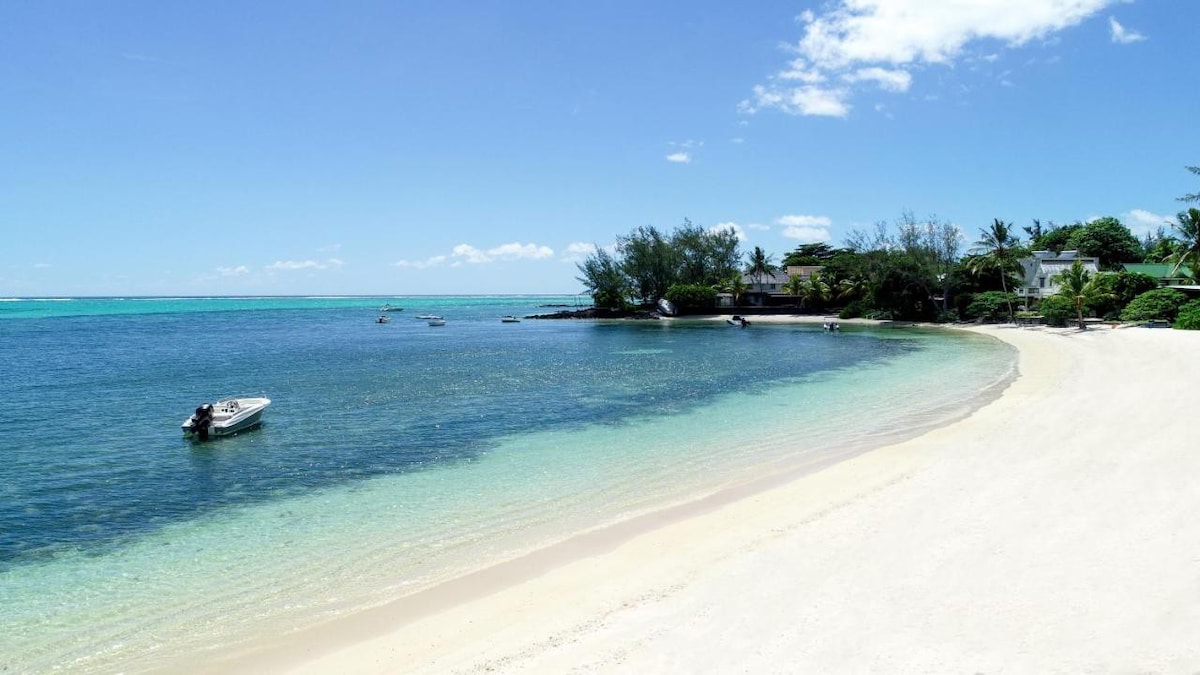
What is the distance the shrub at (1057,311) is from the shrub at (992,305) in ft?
29.9

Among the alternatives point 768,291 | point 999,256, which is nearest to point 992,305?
point 999,256

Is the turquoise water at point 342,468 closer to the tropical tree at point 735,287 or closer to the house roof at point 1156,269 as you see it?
the house roof at point 1156,269

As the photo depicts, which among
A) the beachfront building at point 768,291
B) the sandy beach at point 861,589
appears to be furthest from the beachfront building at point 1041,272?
the sandy beach at point 861,589

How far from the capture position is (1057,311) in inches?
2315

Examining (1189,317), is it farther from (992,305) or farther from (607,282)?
(607,282)

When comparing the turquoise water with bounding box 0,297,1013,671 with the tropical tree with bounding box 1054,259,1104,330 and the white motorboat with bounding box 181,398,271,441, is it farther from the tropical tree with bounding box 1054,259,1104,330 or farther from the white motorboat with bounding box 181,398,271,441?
the tropical tree with bounding box 1054,259,1104,330

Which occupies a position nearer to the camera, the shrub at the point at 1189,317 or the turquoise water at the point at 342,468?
the turquoise water at the point at 342,468

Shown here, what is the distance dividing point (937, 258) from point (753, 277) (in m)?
30.0

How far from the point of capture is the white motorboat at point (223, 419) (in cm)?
2231

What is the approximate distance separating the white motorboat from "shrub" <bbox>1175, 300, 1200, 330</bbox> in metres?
56.7

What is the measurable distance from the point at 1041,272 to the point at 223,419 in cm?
7929

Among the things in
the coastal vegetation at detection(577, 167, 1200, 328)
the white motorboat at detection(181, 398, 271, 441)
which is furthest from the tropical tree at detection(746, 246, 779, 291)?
the white motorboat at detection(181, 398, 271, 441)

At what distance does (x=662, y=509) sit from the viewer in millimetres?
13453

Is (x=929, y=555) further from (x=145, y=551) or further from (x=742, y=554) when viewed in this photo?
(x=145, y=551)
